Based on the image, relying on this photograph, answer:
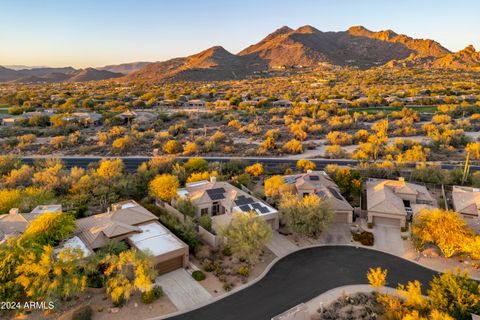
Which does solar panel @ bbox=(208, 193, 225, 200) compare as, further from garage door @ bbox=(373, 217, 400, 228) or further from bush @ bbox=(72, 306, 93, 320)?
bush @ bbox=(72, 306, 93, 320)

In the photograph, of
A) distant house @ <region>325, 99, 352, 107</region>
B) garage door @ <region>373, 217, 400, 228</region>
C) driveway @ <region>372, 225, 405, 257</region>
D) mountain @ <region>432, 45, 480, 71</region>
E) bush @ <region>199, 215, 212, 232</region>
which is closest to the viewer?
driveway @ <region>372, 225, 405, 257</region>

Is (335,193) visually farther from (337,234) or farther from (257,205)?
(257,205)

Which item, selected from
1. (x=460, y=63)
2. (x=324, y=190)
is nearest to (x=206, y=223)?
(x=324, y=190)

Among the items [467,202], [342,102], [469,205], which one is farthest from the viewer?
[342,102]

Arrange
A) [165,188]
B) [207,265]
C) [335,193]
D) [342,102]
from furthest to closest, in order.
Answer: [342,102]
[335,193]
[165,188]
[207,265]

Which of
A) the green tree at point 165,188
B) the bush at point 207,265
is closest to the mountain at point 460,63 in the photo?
the green tree at point 165,188

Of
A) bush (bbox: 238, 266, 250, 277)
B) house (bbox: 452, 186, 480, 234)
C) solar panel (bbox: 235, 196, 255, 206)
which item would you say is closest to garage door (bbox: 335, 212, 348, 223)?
solar panel (bbox: 235, 196, 255, 206)
